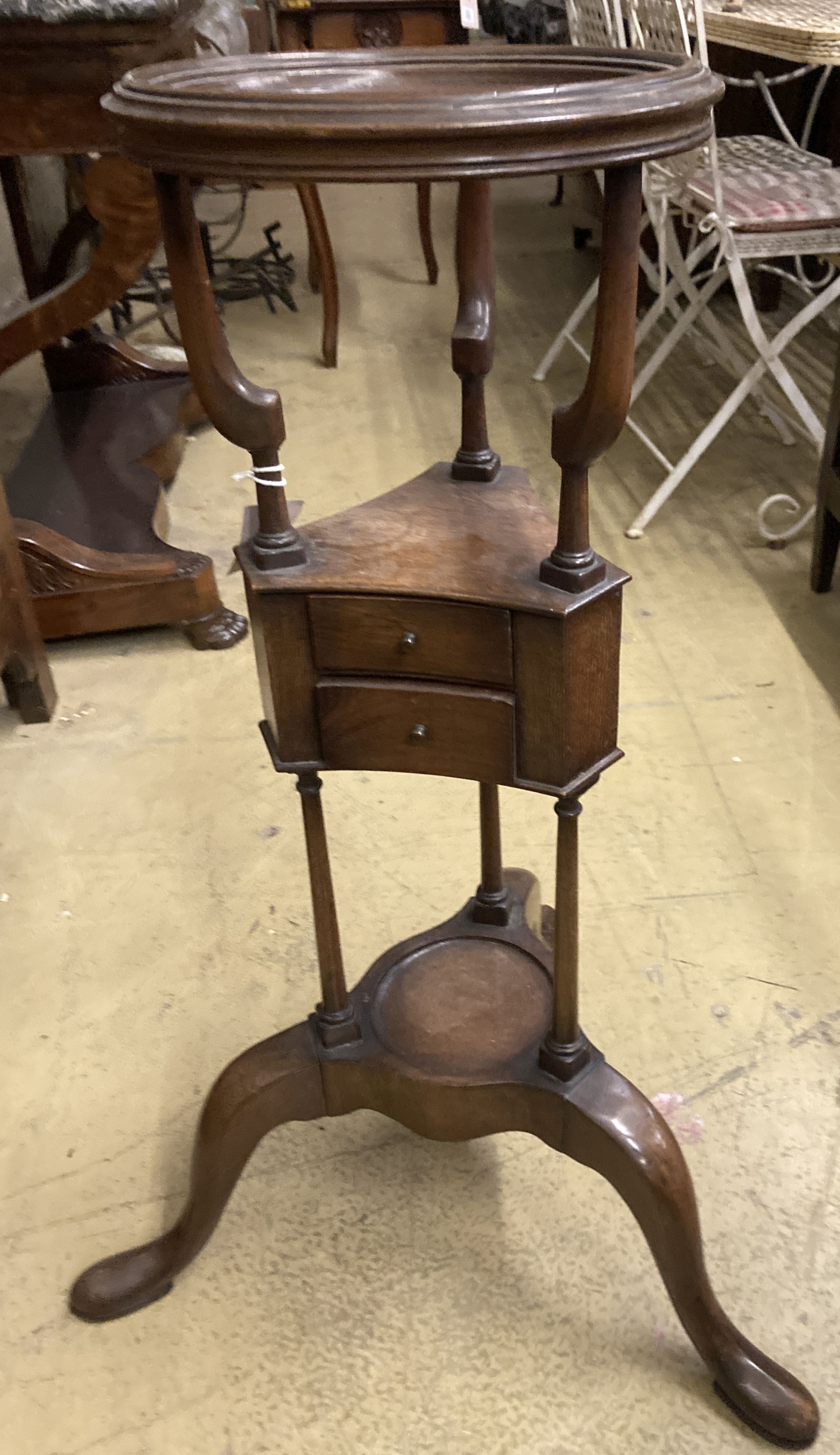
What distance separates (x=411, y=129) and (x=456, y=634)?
0.29m

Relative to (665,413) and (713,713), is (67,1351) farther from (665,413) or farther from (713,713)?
(665,413)

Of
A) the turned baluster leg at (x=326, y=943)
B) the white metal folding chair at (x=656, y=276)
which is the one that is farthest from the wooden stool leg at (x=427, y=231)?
the turned baluster leg at (x=326, y=943)

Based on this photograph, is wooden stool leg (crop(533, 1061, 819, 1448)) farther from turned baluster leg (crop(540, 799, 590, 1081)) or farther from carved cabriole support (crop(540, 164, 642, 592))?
carved cabriole support (crop(540, 164, 642, 592))

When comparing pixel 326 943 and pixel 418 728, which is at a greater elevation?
pixel 418 728

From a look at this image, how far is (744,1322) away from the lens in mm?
957

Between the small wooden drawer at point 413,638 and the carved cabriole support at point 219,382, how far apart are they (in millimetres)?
53

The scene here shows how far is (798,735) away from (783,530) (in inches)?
26.2

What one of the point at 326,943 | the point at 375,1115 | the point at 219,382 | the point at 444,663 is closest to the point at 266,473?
the point at 219,382

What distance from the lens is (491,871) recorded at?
3.50ft

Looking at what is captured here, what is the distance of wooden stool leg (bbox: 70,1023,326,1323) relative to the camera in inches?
36.6

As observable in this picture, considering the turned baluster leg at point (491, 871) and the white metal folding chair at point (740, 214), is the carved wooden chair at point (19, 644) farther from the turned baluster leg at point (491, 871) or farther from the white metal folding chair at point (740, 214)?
the white metal folding chair at point (740, 214)

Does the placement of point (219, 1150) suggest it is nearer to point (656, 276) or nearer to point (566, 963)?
point (566, 963)

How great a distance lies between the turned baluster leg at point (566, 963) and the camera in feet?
2.62

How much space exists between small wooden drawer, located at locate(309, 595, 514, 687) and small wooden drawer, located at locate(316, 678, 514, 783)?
0.01 metres
